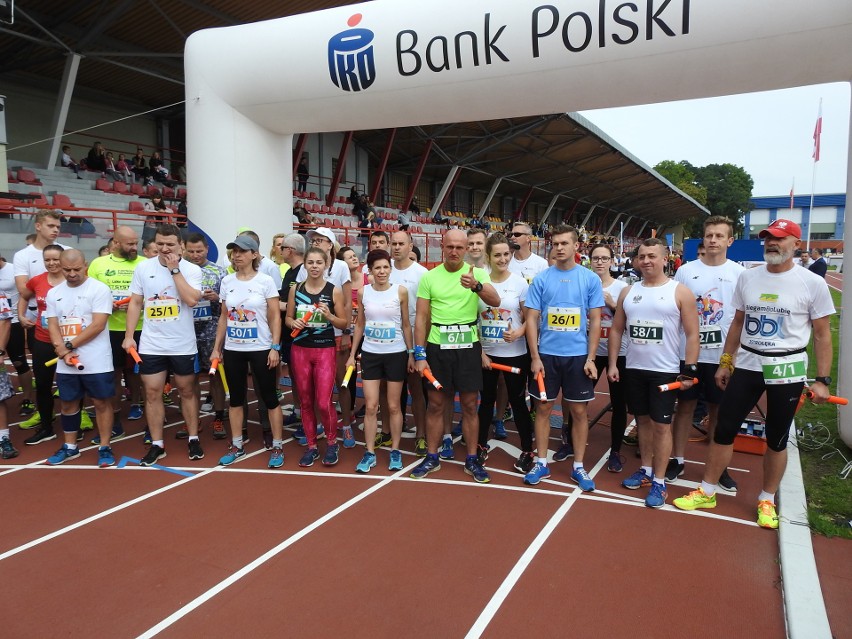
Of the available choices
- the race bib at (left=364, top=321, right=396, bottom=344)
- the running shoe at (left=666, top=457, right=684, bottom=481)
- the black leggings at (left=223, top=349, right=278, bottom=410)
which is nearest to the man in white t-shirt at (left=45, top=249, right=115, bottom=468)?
the black leggings at (left=223, top=349, right=278, bottom=410)

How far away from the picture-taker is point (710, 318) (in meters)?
4.45

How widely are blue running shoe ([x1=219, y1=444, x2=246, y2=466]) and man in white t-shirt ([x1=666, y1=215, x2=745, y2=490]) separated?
365 centimetres

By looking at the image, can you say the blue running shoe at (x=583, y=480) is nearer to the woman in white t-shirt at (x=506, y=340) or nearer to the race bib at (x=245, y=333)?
the woman in white t-shirt at (x=506, y=340)

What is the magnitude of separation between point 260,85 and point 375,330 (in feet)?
14.3

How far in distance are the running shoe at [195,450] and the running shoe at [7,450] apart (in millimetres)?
1558

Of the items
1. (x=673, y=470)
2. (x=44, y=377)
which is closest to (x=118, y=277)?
(x=44, y=377)

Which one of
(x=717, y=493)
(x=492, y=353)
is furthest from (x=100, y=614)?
(x=717, y=493)

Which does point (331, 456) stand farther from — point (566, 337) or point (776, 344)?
point (776, 344)

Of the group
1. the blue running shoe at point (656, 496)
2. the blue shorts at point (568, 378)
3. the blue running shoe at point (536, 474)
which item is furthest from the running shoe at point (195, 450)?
the blue running shoe at point (656, 496)

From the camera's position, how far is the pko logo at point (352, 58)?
21.1ft

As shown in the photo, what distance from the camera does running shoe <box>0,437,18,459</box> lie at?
4887 millimetres

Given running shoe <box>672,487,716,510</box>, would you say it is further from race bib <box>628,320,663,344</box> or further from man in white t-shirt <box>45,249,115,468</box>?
man in white t-shirt <box>45,249,115,468</box>

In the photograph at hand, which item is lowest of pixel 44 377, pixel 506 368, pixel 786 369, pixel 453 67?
pixel 44 377

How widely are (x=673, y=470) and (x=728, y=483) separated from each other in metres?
0.40
